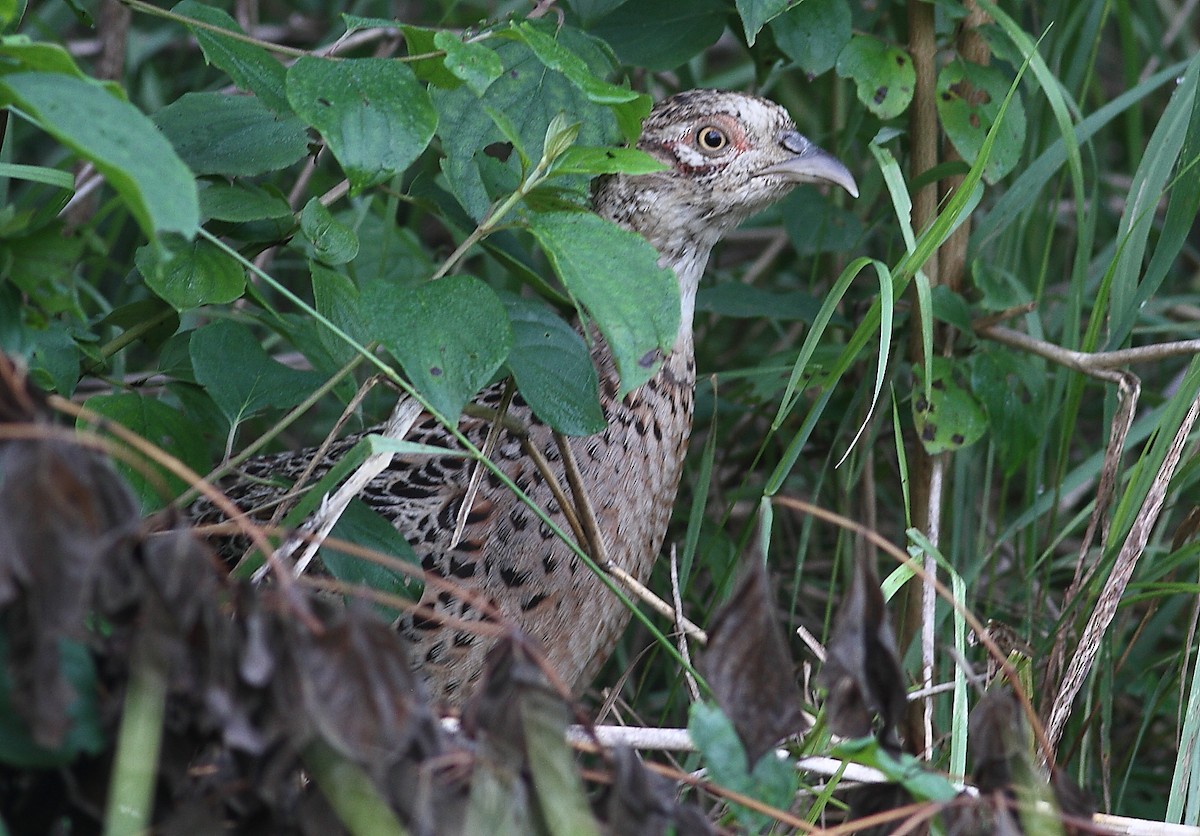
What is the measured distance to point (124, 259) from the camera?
10.7 ft

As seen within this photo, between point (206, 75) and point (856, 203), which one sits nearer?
point (856, 203)

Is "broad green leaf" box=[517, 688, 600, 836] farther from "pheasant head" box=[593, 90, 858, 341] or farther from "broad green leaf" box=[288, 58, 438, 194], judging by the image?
"pheasant head" box=[593, 90, 858, 341]

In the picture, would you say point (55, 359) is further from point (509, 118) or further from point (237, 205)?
point (509, 118)

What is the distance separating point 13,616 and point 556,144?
0.72 metres

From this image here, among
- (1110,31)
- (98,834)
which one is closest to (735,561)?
(98,834)

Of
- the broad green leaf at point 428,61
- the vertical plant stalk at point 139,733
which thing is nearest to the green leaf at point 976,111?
the broad green leaf at point 428,61

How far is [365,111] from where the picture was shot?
1287 millimetres

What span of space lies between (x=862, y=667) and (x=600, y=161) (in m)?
0.59

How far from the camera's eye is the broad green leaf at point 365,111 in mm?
1272

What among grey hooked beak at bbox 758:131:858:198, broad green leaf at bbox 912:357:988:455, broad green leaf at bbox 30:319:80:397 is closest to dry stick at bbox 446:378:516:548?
broad green leaf at bbox 30:319:80:397

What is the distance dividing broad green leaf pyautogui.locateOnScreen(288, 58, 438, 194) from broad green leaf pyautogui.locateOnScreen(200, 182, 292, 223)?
8.0 inches

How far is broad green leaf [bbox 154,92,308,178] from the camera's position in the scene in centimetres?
147

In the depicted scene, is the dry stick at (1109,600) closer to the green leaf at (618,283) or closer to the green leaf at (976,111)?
the green leaf at (976,111)

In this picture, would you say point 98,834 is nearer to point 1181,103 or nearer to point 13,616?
point 13,616
